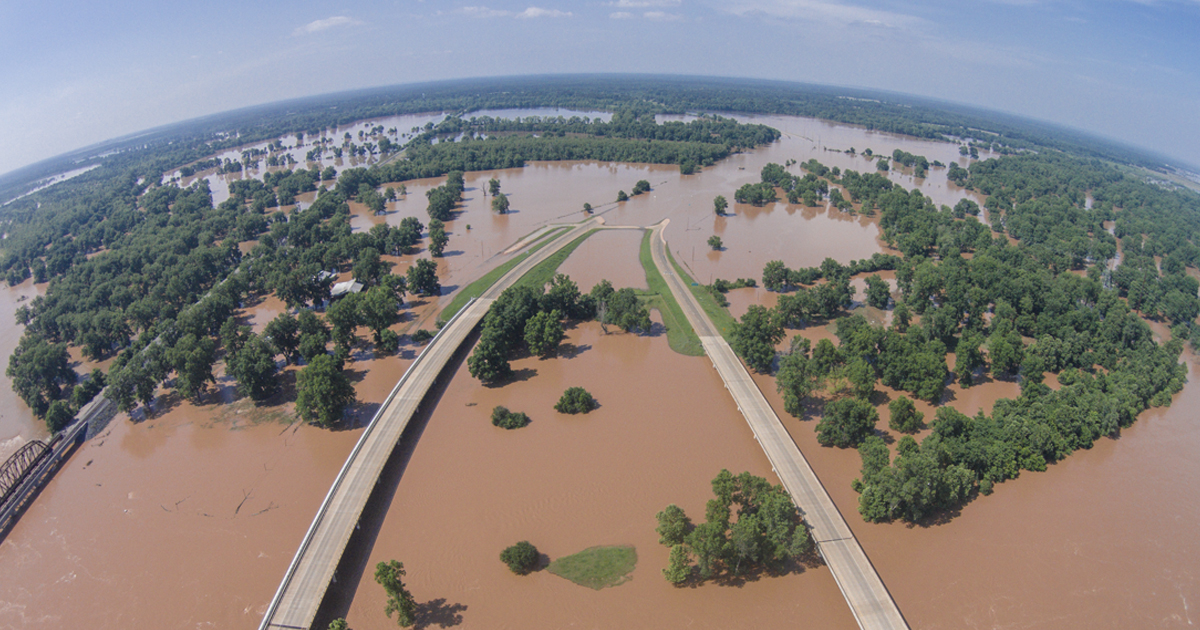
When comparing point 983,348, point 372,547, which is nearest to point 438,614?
point 372,547

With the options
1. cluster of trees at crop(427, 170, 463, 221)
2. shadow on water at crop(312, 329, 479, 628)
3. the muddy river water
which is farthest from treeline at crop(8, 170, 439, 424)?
cluster of trees at crop(427, 170, 463, 221)

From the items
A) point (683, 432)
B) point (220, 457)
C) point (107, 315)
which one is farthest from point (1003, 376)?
point (107, 315)

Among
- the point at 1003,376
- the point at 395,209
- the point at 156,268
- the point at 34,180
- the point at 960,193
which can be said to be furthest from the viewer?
the point at 34,180

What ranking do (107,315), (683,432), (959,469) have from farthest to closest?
(107,315)
(683,432)
(959,469)

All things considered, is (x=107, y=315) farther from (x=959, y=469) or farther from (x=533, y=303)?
(x=959, y=469)

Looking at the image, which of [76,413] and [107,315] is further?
[107,315]
